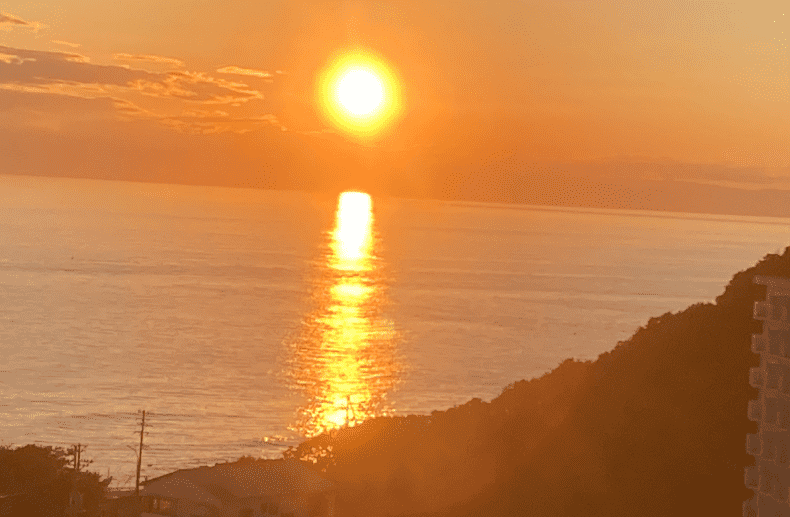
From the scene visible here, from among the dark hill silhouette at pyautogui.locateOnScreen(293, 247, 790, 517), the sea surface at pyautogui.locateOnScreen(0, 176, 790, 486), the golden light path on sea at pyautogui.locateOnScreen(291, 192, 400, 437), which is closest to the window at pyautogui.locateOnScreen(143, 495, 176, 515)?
the dark hill silhouette at pyautogui.locateOnScreen(293, 247, 790, 517)

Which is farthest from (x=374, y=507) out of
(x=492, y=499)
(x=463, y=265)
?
(x=463, y=265)

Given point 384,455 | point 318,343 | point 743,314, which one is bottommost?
point 384,455

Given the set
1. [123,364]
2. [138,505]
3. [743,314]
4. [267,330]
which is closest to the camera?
[138,505]

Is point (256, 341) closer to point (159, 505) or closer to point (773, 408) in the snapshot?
point (159, 505)

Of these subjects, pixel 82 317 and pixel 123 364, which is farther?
pixel 82 317

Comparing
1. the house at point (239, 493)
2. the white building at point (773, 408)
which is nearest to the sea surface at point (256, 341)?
the house at point (239, 493)

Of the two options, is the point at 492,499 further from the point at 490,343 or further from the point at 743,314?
the point at 490,343

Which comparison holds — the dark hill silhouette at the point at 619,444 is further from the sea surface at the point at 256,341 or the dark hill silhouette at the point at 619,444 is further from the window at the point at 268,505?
the sea surface at the point at 256,341
